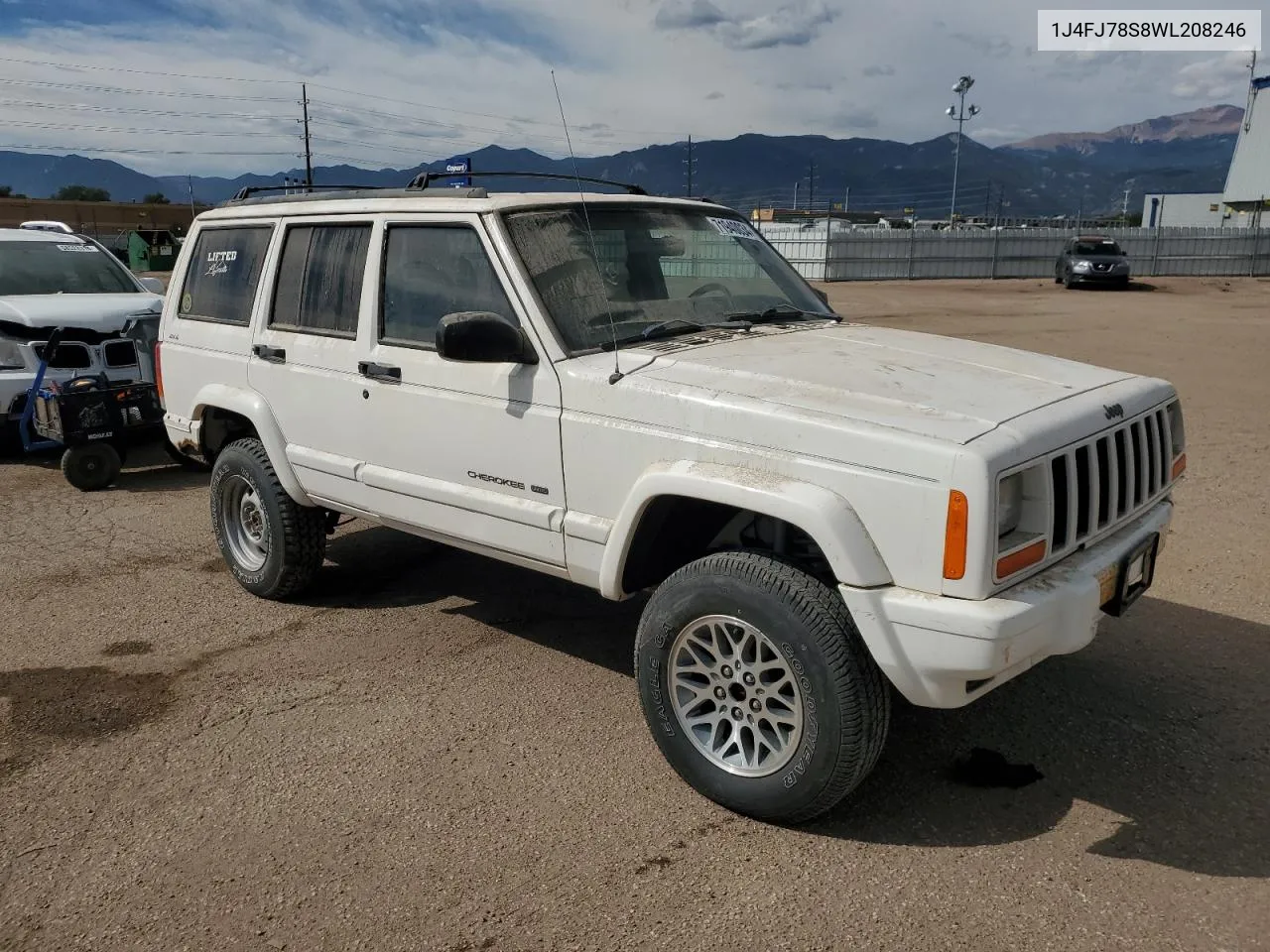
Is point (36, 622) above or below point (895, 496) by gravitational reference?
below

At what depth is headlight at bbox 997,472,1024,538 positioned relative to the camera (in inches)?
117

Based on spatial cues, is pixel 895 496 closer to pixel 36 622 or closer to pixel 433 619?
pixel 433 619

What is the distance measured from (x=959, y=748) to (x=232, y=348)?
399 cm

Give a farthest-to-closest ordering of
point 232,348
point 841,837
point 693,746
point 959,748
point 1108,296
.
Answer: point 1108,296, point 232,348, point 959,748, point 693,746, point 841,837

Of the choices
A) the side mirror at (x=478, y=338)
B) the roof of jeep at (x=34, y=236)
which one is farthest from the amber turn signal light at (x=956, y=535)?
Result: the roof of jeep at (x=34, y=236)

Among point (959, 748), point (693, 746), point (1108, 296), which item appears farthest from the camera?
point (1108, 296)

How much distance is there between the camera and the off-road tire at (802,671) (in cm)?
303

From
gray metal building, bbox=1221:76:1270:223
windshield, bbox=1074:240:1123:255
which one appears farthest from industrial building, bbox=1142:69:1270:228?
windshield, bbox=1074:240:1123:255

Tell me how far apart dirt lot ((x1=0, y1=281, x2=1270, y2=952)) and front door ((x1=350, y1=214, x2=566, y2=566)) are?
79 cm

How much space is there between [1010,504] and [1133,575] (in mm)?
759

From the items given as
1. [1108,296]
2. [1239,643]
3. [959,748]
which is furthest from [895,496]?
[1108,296]

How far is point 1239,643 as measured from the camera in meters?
4.61

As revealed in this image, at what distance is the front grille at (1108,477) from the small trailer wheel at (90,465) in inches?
291

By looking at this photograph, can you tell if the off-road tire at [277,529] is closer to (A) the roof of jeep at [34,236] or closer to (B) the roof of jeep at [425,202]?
(B) the roof of jeep at [425,202]
